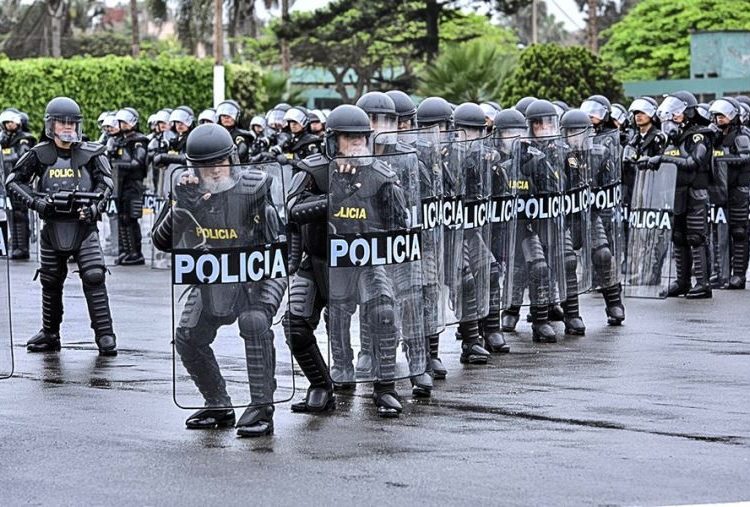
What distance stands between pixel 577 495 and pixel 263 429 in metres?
2.07

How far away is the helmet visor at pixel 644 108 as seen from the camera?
52.2ft

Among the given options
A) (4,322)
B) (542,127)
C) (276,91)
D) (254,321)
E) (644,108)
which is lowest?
(4,322)

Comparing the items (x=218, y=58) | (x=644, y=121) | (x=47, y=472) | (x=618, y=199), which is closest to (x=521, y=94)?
(x=218, y=58)

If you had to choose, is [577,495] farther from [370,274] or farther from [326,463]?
[370,274]

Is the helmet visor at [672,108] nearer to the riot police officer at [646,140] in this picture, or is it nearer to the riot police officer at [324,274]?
the riot police officer at [646,140]

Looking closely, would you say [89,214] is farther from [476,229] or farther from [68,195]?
[476,229]

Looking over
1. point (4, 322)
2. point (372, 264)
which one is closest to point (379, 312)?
point (372, 264)

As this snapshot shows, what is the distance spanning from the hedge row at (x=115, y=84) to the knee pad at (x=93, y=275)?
82.8 ft

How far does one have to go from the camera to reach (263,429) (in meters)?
8.38

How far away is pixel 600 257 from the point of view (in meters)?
13.3

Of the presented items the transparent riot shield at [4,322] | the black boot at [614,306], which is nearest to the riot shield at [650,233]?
the black boot at [614,306]

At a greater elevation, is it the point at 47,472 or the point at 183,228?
the point at 183,228

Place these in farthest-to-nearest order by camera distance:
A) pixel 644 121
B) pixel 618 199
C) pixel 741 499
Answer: pixel 644 121, pixel 618 199, pixel 741 499

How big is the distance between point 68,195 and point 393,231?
3.71 metres
